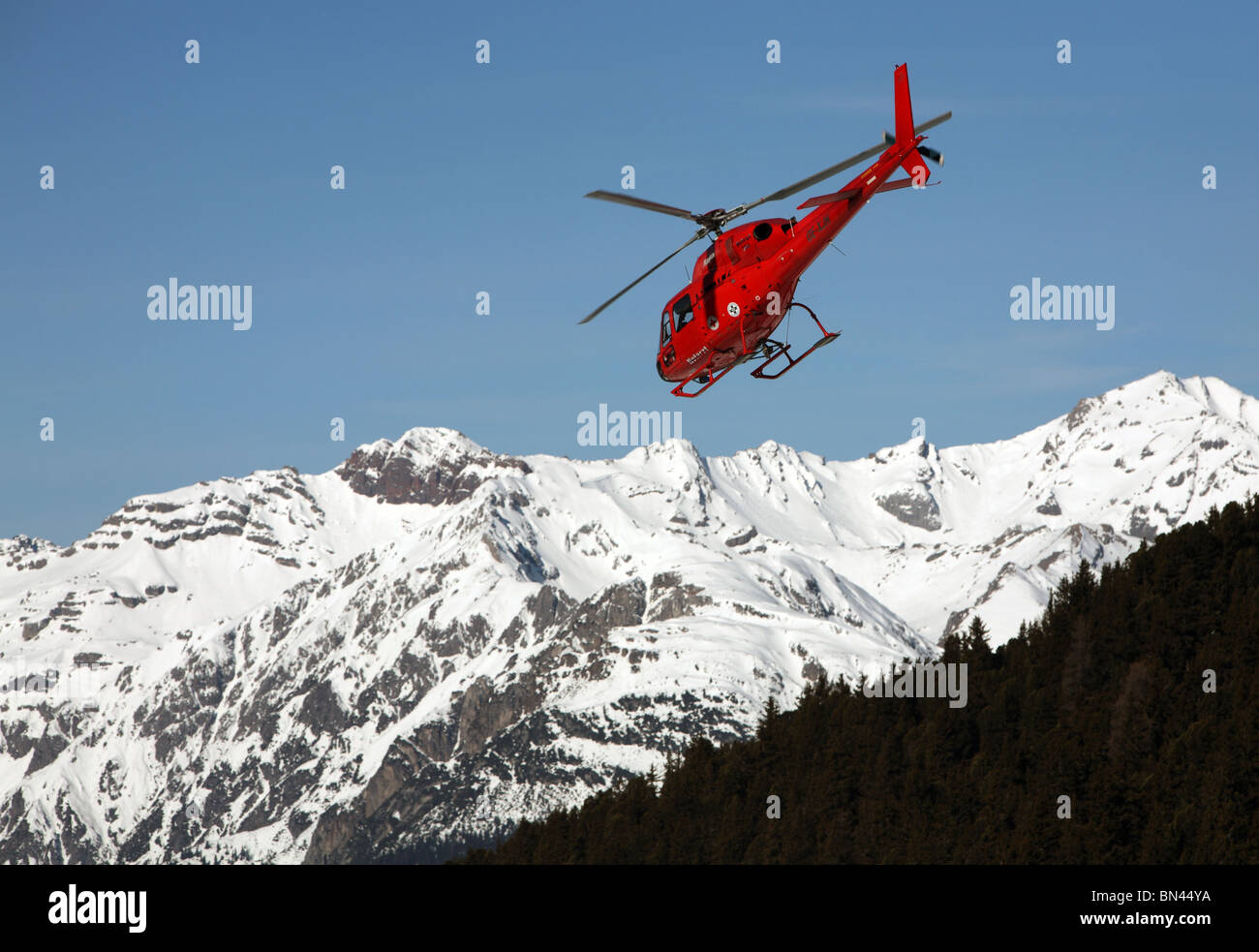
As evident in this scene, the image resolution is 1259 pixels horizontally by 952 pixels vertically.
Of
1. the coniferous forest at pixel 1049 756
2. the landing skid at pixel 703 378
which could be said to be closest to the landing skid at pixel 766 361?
the landing skid at pixel 703 378

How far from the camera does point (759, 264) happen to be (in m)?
65.9

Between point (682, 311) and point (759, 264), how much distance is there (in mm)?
5743

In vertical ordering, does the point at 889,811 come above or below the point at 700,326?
below

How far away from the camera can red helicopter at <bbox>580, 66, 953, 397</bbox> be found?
63219mm

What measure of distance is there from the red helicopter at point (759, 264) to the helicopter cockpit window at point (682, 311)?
8cm

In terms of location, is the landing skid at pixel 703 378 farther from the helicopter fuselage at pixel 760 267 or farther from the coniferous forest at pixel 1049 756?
the coniferous forest at pixel 1049 756

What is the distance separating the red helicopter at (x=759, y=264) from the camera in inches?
2489

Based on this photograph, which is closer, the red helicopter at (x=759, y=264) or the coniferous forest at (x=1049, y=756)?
the red helicopter at (x=759, y=264)
